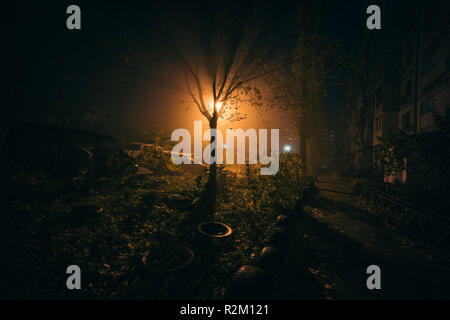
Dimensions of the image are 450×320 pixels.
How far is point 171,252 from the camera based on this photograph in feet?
10.2

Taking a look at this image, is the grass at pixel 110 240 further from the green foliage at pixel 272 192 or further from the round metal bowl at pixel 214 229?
the round metal bowl at pixel 214 229

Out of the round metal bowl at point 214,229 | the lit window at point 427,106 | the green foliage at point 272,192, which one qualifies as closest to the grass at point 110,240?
the green foliage at point 272,192

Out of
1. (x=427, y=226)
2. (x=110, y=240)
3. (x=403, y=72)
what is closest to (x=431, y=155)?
(x=427, y=226)

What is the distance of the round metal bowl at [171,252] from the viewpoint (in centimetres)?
269

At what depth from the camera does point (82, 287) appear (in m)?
2.62

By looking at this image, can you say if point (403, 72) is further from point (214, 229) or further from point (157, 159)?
point (214, 229)

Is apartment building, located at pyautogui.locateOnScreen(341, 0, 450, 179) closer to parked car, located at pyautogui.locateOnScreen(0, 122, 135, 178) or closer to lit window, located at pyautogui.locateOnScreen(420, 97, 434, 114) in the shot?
lit window, located at pyautogui.locateOnScreen(420, 97, 434, 114)

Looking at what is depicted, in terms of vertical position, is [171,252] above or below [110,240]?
above

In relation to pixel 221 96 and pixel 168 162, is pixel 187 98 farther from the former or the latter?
pixel 168 162

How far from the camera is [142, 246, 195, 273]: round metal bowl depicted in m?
2.69

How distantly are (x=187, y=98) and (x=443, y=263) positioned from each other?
1021cm

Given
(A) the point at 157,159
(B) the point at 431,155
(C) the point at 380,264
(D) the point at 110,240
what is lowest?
(C) the point at 380,264

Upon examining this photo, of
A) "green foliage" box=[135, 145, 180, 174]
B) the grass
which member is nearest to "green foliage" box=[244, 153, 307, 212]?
the grass

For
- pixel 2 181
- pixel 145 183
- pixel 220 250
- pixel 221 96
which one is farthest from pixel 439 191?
pixel 2 181
